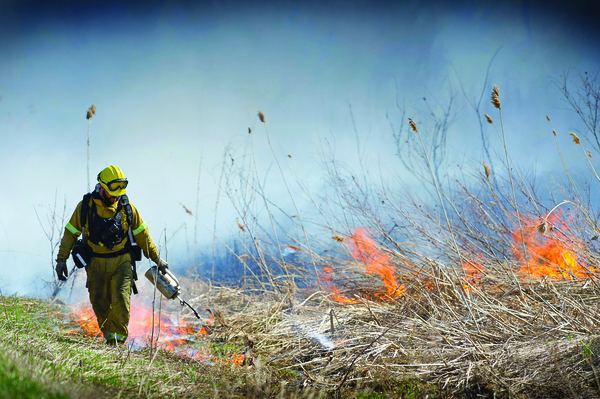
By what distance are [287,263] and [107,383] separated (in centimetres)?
299

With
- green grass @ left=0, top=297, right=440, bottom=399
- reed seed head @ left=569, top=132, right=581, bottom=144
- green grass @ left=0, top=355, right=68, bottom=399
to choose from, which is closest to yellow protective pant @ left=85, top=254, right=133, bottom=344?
green grass @ left=0, top=297, right=440, bottom=399

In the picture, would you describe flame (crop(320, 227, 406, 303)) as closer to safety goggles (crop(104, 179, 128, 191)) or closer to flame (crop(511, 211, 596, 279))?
flame (crop(511, 211, 596, 279))

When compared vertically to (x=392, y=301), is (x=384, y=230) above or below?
above

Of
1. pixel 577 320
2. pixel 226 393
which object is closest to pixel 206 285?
pixel 226 393

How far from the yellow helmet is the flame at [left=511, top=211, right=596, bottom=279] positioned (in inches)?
174

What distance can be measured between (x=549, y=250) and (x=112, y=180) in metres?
5.19

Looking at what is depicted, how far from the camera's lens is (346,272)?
4.93 metres

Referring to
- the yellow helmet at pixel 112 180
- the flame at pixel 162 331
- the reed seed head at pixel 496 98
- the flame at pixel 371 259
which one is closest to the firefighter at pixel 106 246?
the yellow helmet at pixel 112 180

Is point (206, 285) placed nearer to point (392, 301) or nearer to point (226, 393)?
point (392, 301)

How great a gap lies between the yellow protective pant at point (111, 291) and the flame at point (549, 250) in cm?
438

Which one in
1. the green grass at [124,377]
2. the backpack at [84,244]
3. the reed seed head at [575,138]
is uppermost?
the reed seed head at [575,138]

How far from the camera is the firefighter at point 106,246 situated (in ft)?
12.9

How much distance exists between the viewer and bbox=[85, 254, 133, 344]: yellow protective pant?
3928 millimetres

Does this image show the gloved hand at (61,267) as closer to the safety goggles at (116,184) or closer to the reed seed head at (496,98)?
the safety goggles at (116,184)
